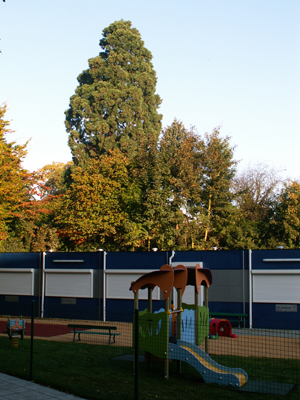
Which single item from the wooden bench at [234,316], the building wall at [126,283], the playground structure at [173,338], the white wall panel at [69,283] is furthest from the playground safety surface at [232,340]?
the white wall panel at [69,283]

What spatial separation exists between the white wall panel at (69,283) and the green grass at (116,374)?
29.0 ft

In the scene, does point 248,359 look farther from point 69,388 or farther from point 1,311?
point 1,311

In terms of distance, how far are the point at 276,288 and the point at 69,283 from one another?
32.5 ft

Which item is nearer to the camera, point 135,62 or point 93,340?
point 93,340

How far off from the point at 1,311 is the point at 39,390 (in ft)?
56.6

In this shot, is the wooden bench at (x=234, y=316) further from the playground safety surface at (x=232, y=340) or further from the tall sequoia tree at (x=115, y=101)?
the tall sequoia tree at (x=115, y=101)

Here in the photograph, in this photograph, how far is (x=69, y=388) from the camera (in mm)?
8461

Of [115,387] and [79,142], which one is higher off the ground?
[79,142]

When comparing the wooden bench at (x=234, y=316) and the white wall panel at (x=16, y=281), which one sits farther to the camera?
the white wall panel at (x=16, y=281)

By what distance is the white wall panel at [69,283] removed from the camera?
72.9 feet

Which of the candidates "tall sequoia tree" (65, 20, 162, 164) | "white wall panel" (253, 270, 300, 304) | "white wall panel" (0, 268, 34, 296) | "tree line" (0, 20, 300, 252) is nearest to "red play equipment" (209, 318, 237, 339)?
"white wall panel" (253, 270, 300, 304)

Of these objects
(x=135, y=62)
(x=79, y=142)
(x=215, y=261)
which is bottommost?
(x=215, y=261)

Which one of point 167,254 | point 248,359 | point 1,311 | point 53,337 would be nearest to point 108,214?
point 1,311

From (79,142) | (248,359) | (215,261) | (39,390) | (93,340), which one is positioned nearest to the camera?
(39,390)
